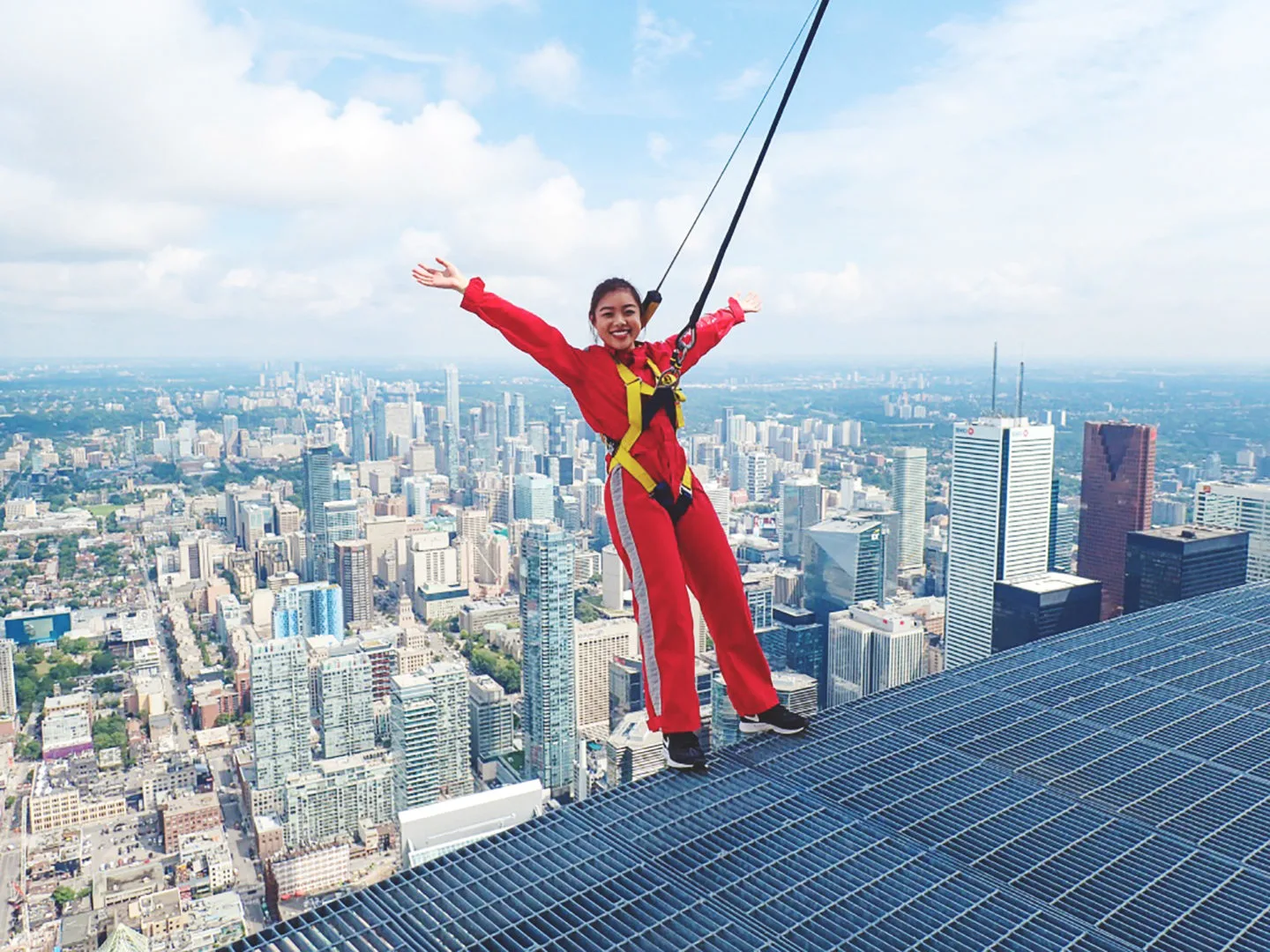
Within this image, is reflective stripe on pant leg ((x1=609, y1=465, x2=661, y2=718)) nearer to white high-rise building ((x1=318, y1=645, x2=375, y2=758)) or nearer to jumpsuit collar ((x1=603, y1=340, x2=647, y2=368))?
jumpsuit collar ((x1=603, y1=340, x2=647, y2=368))

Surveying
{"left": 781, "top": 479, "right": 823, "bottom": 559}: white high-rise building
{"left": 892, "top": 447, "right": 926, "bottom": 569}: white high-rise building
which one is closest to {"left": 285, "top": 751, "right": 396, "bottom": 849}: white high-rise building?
{"left": 781, "top": 479, "right": 823, "bottom": 559}: white high-rise building

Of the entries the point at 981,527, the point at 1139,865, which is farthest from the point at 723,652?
the point at 981,527

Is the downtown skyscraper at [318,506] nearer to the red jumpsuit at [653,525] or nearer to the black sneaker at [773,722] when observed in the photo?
the black sneaker at [773,722]

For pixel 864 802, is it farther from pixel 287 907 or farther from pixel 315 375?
pixel 315 375

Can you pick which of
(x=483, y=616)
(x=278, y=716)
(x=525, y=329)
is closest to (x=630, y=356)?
(x=525, y=329)

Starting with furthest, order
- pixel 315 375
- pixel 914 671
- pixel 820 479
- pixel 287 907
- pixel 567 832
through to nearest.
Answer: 1. pixel 315 375
2. pixel 820 479
3. pixel 914 671
4. pixel 287 907
5. pixel 567 832
